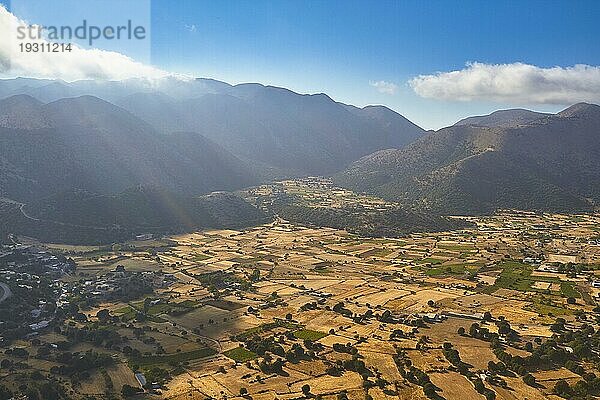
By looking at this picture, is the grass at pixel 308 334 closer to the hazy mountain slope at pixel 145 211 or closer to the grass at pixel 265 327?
the grass at pixel 265 327

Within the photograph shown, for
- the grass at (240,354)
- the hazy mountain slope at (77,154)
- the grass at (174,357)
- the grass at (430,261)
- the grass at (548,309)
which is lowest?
the grass at (174,357)

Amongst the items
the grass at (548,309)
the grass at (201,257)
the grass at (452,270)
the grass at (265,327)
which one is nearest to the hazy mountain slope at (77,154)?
the grass at (201,257)

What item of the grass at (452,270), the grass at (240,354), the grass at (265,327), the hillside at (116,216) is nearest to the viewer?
the grass at (240,354)

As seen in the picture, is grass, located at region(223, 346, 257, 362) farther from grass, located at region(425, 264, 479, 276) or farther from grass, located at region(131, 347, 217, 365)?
grass, located at region(425, 264, 479, 276)

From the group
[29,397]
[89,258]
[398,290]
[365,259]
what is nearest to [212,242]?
[89,258]

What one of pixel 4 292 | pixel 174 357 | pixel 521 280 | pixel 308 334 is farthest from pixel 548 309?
pixel 4 292

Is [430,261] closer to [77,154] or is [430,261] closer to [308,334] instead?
[308,334]

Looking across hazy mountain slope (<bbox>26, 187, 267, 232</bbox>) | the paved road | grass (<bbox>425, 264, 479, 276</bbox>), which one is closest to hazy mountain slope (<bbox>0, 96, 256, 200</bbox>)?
hazy mountain slope (<bbox>26, 187, 267, 232</bbox>)
